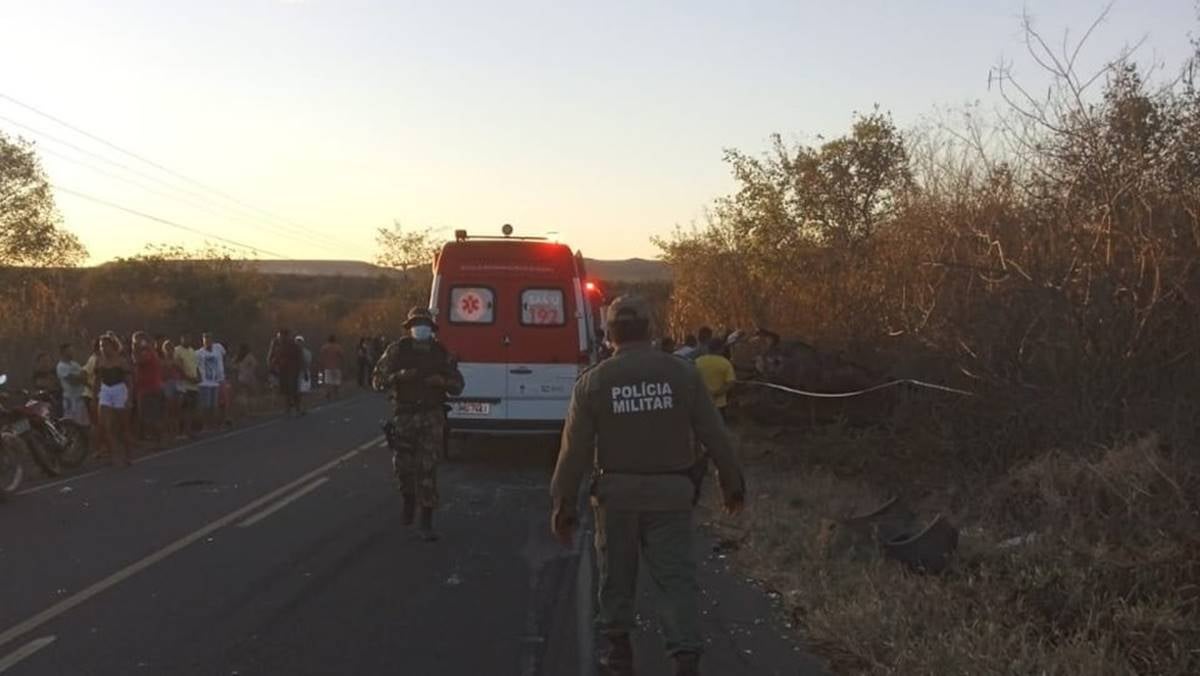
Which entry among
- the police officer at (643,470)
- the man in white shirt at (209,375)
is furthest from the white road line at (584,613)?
the man in white shirt at (209,375)

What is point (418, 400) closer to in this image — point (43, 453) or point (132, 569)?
point (132, 569)

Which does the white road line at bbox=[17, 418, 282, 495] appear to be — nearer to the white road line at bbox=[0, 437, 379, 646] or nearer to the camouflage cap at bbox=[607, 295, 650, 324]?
the white road line at bbox=[0, 437, 379, 646]

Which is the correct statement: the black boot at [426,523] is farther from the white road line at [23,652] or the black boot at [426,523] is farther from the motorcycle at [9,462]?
the motorcycle at [9,462]

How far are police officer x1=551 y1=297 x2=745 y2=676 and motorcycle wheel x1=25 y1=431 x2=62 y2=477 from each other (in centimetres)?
1077

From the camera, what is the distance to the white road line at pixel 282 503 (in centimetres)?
1048

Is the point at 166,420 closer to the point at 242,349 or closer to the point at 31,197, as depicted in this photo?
the point at 242,349

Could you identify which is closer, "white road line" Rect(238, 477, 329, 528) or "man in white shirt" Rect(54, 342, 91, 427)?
"white road line" Rect(238, 477, 329, 528)

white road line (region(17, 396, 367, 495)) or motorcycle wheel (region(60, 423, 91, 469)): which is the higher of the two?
motorcycle wheel (region(60, 423, 91, 469))

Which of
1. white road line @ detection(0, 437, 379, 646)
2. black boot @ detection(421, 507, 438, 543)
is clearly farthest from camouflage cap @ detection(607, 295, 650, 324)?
black boot @ detection(421, 507, 438, 543)

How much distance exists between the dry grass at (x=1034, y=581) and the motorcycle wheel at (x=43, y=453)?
884 cm

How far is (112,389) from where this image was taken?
1510cm

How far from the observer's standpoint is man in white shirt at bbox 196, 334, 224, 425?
20.7 meters

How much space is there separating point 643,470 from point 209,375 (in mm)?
17116

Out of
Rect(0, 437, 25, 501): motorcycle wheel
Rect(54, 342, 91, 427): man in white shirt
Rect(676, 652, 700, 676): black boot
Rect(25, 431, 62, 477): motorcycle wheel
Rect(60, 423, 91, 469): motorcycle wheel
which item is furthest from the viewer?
Rect(54, 342, 91, 427): man in white shirt
